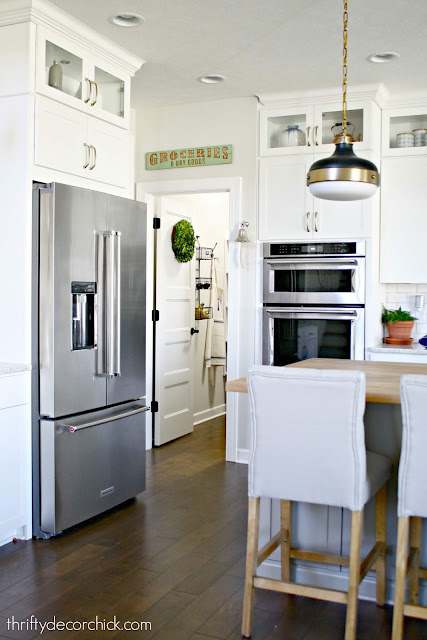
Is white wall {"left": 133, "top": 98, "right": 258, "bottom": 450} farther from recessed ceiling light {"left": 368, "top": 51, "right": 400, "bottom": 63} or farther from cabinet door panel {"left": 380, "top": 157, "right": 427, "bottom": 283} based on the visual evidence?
recessed ceiling light {"left": 368, "top": 51, "right": 400, "bottom": 63}

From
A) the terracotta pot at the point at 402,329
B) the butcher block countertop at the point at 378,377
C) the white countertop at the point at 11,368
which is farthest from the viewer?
the terracotta pot at the point at 402,329

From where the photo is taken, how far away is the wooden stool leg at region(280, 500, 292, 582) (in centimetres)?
289

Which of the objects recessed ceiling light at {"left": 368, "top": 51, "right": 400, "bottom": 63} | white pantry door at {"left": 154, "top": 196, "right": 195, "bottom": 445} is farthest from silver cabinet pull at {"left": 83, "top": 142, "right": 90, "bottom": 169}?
recessed ceiling light at {"left": 368, "top": 51, "right": 400, "bottom": 63}

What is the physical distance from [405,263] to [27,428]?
119 inches

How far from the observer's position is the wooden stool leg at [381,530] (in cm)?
274

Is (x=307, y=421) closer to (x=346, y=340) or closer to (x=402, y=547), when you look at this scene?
(x=402, y=547)

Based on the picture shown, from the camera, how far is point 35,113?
3557mm

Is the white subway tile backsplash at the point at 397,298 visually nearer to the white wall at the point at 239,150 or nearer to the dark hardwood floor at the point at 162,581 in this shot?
the white wall at the point at 239,150

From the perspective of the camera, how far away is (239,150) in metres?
5.26

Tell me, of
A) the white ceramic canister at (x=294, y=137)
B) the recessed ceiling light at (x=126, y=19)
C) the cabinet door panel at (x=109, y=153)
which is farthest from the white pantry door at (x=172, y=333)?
the recessed ceiling light at (x=126, y=19)

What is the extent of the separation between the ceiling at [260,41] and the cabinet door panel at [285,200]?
0.55 meters

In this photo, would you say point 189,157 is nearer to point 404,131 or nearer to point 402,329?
point 404,131

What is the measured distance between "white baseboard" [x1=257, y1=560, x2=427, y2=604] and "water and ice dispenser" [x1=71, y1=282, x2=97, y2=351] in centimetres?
154

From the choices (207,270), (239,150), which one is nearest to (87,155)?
(239,150)
